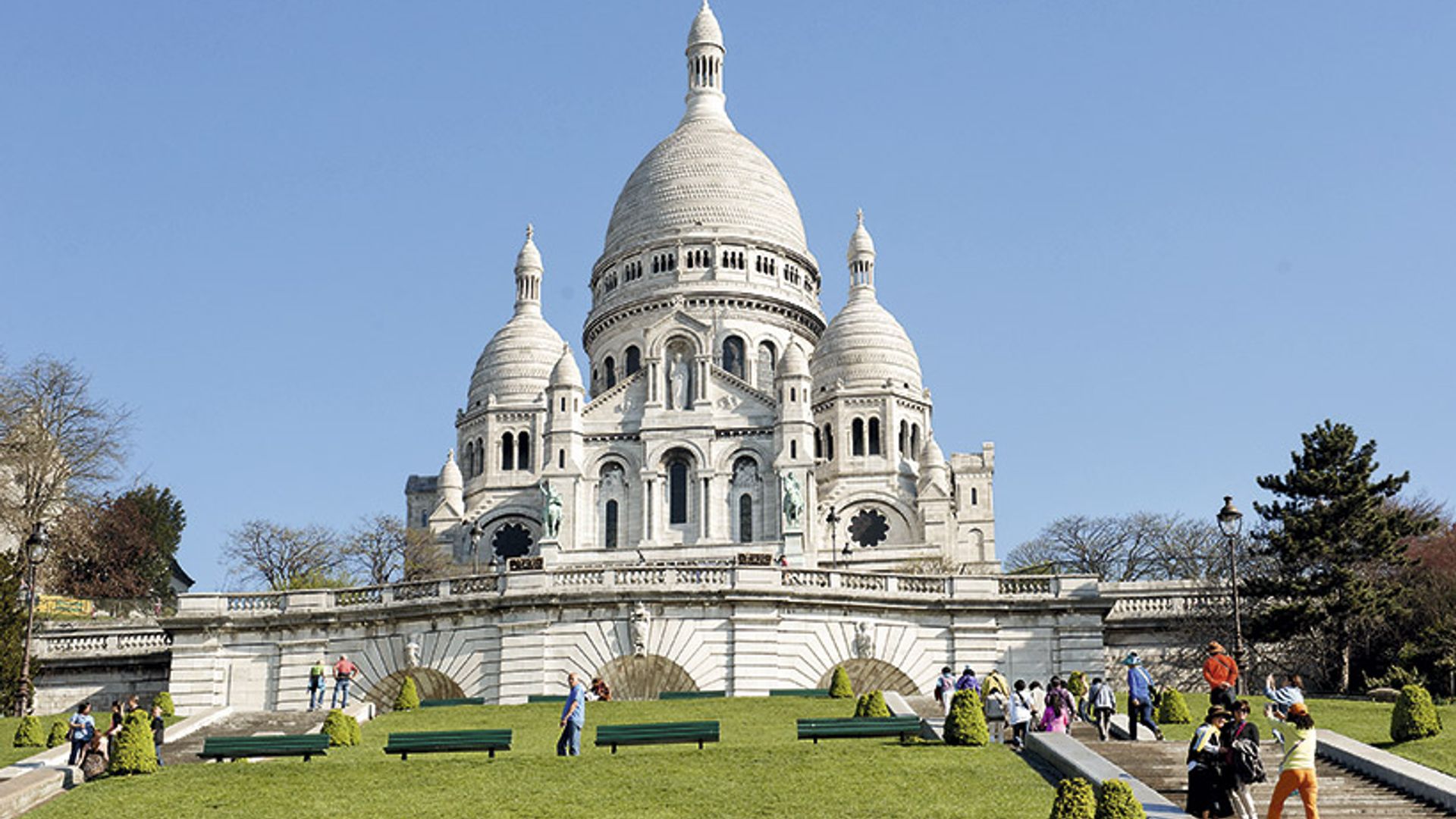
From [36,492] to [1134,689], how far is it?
131 feet

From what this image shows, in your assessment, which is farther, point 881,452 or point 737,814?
point 881,452

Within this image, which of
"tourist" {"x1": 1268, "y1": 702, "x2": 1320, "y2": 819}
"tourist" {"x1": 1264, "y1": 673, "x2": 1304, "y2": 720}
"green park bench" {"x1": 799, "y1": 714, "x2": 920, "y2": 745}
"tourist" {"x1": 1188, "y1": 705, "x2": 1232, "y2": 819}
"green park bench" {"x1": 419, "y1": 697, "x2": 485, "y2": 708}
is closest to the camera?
"tourist" {"x1": 1268, "y1": 702, "x2": 1320, "y2": 819}

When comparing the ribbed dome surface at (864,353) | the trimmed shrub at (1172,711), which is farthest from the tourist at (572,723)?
the ribbed dome surface at (864,353)

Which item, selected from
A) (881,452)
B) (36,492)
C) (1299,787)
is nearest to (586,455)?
(881,452)

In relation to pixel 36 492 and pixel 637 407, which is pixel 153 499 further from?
pixel 637 407

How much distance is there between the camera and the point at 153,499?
227 ft

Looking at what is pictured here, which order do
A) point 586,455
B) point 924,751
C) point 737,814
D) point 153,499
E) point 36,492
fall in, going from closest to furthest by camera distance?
point 737,814, point 924,751, point 36,492, point 153,499, point 586,455

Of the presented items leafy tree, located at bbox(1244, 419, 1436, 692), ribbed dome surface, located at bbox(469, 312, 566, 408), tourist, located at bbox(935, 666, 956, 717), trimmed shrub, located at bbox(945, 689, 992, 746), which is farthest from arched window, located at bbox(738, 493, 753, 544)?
trimmed shrub, located at bbox(945, 689, 992, 746)

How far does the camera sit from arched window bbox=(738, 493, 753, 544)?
81125mm

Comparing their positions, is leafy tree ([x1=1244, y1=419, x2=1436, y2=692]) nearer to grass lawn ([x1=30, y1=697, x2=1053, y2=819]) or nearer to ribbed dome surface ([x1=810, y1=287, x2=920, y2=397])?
grass lawn ([x1=30, y1=697, x2=1053, y2=819])

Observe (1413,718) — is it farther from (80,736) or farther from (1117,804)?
(80,736)

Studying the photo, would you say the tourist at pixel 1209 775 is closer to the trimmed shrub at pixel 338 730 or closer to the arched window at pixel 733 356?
the trimmed shrub at pixel 338 730

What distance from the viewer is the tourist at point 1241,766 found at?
1761cm

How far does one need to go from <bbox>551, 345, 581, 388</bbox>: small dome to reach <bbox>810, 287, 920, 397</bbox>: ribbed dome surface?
13.1 m
